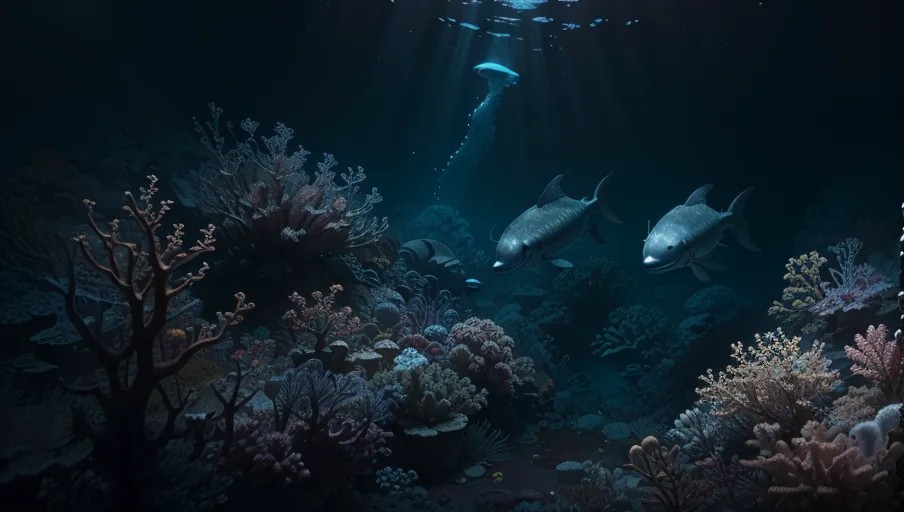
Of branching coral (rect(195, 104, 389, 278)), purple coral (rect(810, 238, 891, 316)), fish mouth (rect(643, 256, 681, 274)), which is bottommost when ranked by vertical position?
purple coral (rect(810, 238, 891, 316))

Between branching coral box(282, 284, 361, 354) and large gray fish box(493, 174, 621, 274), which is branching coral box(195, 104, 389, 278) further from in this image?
large gray fish box(493, 174, 621, 274)

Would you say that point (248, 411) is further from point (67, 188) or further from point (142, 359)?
point (67, 188)

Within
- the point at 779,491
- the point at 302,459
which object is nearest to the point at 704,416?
the point at 779,491

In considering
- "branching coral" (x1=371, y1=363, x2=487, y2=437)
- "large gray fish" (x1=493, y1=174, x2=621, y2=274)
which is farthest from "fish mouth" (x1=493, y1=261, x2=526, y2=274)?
"branching coral" (x1=371, y1=363, x2=487, y2=437)

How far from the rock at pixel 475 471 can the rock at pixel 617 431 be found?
2406mm

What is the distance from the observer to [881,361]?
382cm

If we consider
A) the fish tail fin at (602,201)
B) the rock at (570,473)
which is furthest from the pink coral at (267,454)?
the fish tail fin at (602,201)

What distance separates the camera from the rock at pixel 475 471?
5094 millimetres

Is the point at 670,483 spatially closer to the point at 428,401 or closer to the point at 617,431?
the point at 428,401

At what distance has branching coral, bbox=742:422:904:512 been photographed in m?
3.04

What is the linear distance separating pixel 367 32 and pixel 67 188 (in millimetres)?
10104

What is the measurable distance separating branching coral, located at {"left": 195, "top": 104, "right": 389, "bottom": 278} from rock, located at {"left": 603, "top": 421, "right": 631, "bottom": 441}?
4992mm

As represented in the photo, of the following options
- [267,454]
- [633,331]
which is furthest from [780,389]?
[633,331]

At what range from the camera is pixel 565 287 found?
11852 millimetres
